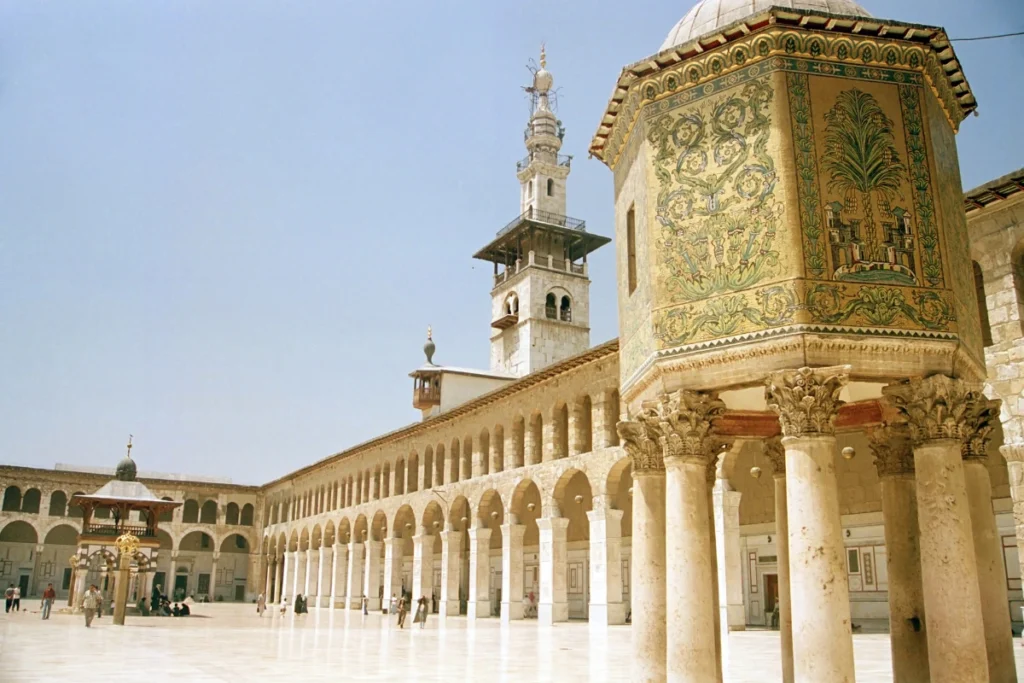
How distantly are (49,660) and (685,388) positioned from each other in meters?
11.4

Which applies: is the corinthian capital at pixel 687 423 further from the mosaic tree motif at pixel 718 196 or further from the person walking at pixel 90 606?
the person walking at pixel 90 606

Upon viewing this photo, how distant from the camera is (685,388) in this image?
725 cm

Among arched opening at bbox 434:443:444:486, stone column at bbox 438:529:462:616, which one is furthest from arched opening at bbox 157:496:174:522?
stone column at bbox 438:529:462:616

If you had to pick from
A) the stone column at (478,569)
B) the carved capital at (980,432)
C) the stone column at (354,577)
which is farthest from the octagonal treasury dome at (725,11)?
the stone column at (354,577)

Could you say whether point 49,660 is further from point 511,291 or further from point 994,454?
point 511,291

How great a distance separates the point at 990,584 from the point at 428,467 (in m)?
28.8

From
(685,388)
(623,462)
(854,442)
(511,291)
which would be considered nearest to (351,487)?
(511,291)

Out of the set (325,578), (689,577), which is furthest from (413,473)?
(689,577)

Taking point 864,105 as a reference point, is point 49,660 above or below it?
below

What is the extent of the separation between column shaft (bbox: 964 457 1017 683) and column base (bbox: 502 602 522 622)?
20540mm

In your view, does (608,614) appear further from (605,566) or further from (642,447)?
(642,447)

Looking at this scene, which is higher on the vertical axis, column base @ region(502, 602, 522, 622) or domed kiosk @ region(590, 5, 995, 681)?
domed kiosk @ region(590, 5, 995, 681)

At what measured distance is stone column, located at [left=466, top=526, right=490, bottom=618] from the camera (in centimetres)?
2977

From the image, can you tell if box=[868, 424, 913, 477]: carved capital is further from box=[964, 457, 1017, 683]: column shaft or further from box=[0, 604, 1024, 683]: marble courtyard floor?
box=[0, 604, 1024, 683]: marble courtyard floor
